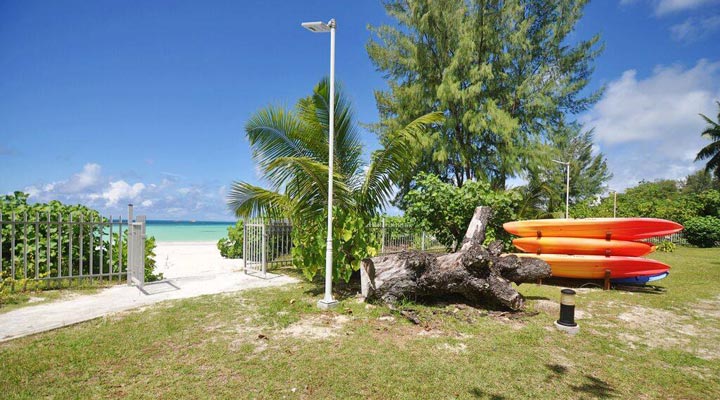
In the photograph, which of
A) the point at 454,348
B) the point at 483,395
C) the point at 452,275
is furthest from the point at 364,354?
the point at 452,275

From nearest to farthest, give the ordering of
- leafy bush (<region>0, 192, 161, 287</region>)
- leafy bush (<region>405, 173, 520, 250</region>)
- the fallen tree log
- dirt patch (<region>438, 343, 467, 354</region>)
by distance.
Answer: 1. dirt patch (<region>438, 343, 467, 354</region>)
2. the fallen tree log
3. leafy bush (<region>0, 192, 161, 287</region>)
4. leafy bush (<region>405, 173, 520, 250</region>)

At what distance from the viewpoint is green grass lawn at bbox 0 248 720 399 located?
128 inches

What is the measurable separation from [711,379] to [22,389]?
23.5ft

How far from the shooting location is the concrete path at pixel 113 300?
190 inches

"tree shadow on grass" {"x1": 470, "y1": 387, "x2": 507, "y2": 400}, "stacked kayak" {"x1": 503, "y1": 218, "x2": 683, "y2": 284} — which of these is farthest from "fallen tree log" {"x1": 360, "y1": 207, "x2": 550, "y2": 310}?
"tree shadow on grass" {"x1": 470, "y1": 387, "x2": 507, "y2": 400}

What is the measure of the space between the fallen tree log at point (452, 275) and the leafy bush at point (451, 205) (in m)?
3.26

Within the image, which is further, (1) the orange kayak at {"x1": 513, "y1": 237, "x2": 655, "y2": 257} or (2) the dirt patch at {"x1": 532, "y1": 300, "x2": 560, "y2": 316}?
(1) the orange kayak at {"x1": 513, "y1": 237, "x2": 655, "y2": 257}

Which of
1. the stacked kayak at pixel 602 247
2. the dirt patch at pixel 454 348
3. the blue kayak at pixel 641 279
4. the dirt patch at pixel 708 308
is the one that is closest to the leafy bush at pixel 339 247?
the dirt patch at pixel 454 348

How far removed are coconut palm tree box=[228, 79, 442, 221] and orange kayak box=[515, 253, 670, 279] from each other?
4729 millimetres

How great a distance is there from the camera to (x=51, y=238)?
7.07 metres

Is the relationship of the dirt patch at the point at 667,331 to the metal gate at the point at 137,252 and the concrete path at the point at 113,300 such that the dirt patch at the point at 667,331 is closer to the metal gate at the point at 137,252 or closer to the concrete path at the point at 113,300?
the concrete path at the point at 113,300

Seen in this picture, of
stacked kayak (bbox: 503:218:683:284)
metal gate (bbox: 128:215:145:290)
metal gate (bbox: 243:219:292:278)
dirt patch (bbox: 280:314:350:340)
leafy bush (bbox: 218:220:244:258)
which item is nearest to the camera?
dirt patch (bbox: 280:314:350:340)

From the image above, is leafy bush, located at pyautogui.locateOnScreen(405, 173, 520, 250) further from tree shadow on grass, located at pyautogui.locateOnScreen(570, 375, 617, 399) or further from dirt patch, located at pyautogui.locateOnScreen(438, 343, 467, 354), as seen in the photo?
tree shadow on grass, located at pyautogui.locateOnScreen(570, 375, 617, 399)

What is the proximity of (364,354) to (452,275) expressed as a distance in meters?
2.63
